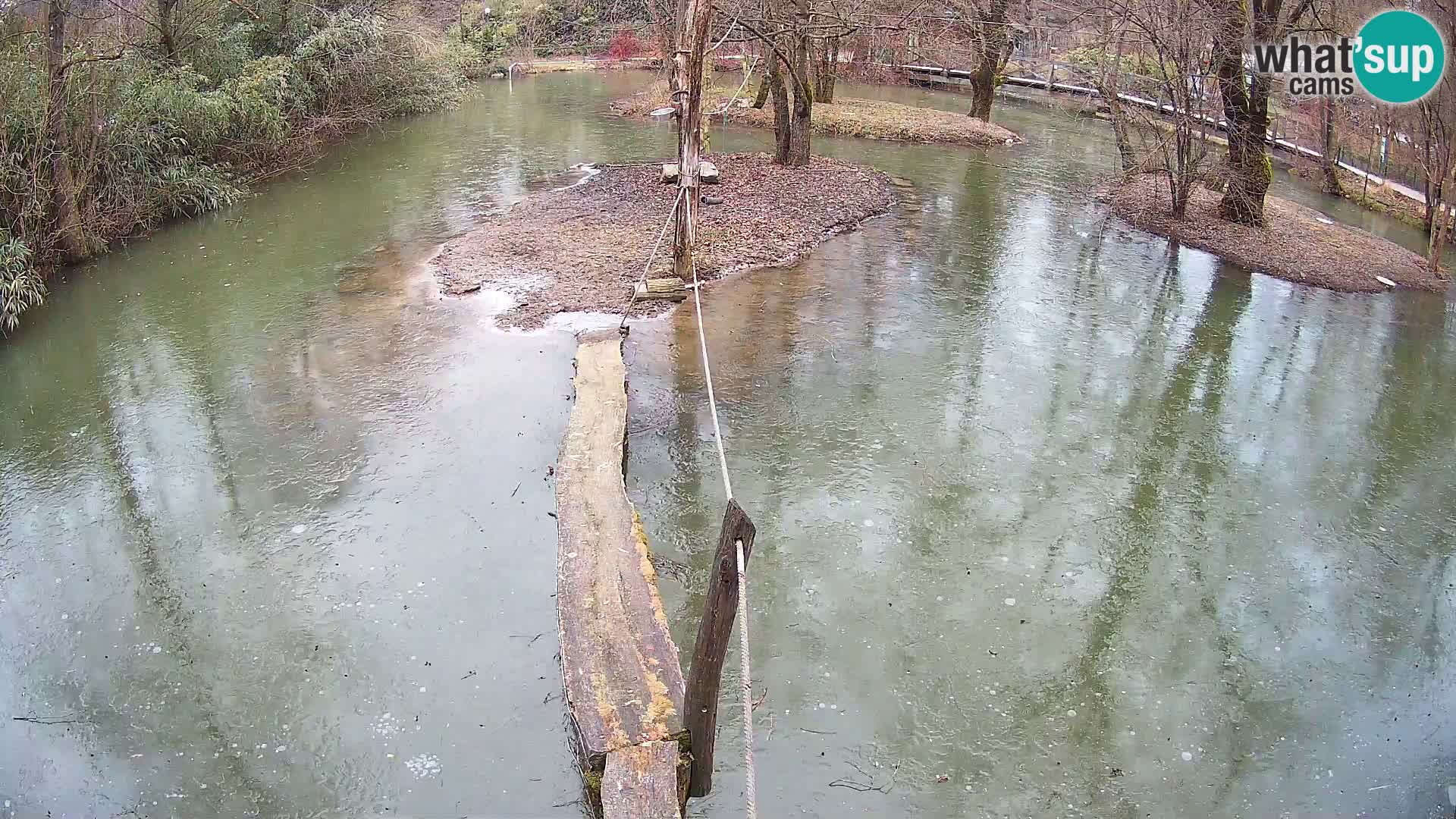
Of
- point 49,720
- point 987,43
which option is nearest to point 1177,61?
point 987,43

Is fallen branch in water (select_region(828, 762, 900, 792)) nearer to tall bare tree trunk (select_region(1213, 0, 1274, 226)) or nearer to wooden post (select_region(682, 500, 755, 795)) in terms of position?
wooden post (select_region(682, 500, 755, 795))

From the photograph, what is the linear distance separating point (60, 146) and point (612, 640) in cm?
1003

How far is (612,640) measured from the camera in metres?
4.38

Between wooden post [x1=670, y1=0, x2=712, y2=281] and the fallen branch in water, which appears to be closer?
the fallen branch in water

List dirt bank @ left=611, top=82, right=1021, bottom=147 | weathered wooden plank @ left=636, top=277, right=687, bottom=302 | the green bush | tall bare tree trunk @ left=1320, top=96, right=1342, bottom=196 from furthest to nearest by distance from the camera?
dirt bank @ left=611, top=82, right=1021, bottom=147, tall bare tree trunk @ left=1320, top=96, right=1342, bottom=196, the green bush, weathered wooden plank @ left=636, top=277, right=687, bottom=302

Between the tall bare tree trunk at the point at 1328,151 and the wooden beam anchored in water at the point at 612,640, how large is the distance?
14.6 meters

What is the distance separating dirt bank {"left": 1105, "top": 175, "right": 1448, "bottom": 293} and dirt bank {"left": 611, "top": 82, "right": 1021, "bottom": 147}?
15.6 ft

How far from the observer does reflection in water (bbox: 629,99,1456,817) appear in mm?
4410

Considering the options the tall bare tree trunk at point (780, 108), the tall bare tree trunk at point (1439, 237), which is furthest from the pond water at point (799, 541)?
the tall bare tree trunk at point (780, 108)

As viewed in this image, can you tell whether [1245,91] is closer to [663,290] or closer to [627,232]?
[627,232]

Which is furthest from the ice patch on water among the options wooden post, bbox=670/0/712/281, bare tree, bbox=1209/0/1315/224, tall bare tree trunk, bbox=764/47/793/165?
tall bare tree trunk, bbox=764/47/793/165

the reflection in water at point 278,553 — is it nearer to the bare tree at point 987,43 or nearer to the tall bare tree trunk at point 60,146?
the tall bare tree trunk at point 60,146

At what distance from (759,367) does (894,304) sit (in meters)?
2.27

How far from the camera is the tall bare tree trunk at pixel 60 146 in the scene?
33.9ft
